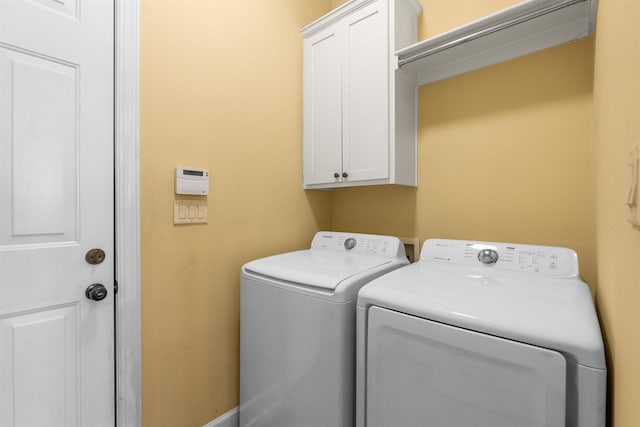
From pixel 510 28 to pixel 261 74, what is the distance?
1.27m

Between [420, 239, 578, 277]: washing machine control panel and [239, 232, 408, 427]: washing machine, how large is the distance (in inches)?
8.0

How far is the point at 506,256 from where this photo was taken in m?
1.26

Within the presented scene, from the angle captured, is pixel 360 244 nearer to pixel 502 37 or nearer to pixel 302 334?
pixel 302 334

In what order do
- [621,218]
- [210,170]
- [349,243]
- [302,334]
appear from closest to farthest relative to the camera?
[621,218] → [302,334] → [210,170] → [349,243]

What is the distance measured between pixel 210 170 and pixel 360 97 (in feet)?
3.02

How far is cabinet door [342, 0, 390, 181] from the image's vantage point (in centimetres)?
157

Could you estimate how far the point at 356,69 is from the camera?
1672mm

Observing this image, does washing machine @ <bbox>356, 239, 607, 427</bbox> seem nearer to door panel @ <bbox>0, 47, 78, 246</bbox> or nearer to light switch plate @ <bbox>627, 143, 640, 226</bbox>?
light switch plate @ <bbox>627, 143, 640, 226</bbox>

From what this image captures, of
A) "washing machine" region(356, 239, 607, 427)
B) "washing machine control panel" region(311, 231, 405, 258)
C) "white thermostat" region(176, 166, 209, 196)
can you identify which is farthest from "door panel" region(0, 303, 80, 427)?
"washing machine control panel" region(311, 231, 405, 258)

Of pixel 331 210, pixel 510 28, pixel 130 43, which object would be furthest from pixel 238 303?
pixel 510 28

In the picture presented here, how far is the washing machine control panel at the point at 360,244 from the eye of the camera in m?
1.58

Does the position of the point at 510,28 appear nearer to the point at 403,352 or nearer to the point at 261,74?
the point at 261,74

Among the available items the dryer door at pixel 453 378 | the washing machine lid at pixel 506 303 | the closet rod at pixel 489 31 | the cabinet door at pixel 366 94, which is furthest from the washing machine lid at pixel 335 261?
the closet rod at pixel 489 31

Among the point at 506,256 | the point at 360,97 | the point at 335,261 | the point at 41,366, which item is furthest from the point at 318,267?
the point at 41,366
